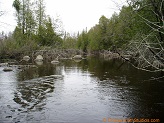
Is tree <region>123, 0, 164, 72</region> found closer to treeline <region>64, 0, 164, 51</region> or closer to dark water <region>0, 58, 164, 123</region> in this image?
treeline <region>64, 0, 164, 51</region>

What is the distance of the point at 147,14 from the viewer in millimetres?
19906

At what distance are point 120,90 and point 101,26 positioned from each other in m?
52.8

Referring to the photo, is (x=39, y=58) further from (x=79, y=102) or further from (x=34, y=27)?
(x=79, y=102)

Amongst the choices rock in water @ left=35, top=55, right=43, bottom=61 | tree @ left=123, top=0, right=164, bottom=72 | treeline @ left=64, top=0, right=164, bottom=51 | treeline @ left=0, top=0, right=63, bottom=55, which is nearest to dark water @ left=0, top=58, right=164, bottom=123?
tree @ left=123, top=0, right=164, bottom=72

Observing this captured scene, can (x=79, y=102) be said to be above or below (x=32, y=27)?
below

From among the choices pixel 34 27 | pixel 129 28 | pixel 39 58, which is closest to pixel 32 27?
pixel 34 27

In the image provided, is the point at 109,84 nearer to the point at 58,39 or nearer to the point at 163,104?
the point at 163,104

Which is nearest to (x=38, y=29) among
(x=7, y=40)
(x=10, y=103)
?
(x=7, y=40)

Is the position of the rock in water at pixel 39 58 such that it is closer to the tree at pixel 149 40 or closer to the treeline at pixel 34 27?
the treeline at pixel 34 27

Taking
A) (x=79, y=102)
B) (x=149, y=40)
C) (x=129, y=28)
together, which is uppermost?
(x=129, y=28)

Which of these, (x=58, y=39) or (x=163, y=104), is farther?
(x=58, y=39)

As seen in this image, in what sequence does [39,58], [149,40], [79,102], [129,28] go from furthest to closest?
[39,58] → [129,28] → [149,40] → [79,102]

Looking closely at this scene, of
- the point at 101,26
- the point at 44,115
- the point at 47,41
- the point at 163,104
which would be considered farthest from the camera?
the point at 101,26

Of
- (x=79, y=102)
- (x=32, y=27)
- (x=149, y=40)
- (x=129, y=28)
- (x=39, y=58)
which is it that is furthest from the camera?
(x=32, y=27)
